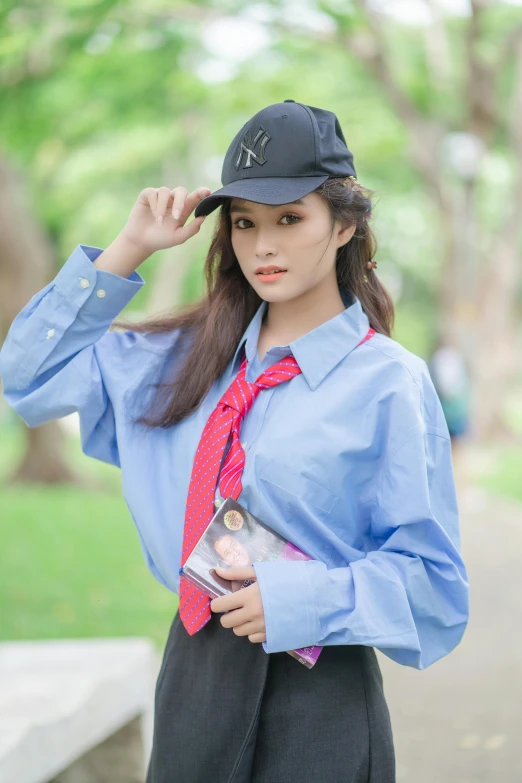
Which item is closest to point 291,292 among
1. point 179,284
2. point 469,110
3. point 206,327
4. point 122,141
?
point 206,327

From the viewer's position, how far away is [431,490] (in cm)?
189

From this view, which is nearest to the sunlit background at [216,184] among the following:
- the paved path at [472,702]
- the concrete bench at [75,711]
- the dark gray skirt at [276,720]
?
the paved path at [472,702]

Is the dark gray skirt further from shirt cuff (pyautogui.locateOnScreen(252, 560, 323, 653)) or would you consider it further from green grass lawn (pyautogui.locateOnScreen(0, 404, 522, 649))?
green grass lawn (pyautogui.locateOnScreen(0, 404, 522, 649))

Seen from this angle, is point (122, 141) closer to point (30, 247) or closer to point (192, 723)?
point (30, 247)

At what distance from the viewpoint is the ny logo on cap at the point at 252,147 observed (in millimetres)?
1916

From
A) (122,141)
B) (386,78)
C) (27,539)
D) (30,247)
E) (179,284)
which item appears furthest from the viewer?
(179,284)

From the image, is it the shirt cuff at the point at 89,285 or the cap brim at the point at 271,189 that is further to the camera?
the shirt cuff at the point at 89,285

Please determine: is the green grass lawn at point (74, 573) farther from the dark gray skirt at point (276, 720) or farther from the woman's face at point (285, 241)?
the woman's face at point (285, 241)

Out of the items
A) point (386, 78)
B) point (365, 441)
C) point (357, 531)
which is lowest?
point (386, 78)

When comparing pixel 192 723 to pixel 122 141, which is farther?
pixel 122 141

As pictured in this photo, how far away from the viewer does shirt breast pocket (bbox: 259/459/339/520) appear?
1851mm

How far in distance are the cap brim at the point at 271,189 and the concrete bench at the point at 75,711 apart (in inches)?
60.0

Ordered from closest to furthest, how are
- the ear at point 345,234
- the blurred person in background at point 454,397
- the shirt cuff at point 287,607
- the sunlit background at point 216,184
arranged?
the shirt cuff at point 287,607, the ear at point 345,234, the sunlit background at point 216,184, the blurred person in background at point 454,397

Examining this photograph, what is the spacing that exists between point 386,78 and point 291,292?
11.0 m
